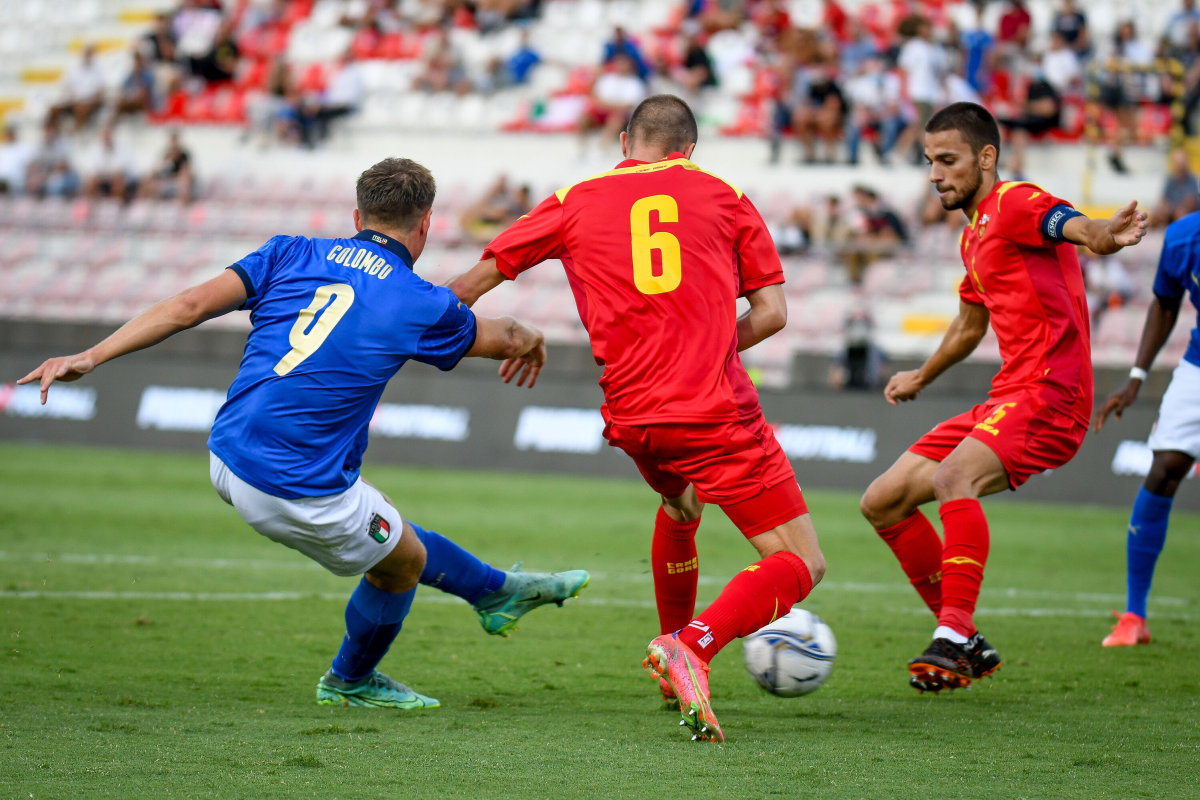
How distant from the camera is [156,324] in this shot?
4.23 meters

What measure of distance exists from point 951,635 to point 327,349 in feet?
7.97

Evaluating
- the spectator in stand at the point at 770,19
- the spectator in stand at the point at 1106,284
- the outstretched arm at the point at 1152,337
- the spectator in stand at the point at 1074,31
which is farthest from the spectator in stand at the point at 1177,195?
the outstretched arm at the point at 1152,337

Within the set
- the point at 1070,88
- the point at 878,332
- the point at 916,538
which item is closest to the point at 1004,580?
the point at 916,538

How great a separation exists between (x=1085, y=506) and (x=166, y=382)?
1037cm

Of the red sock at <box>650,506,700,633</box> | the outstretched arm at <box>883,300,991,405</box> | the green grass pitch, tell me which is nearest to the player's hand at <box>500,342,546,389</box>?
the red sock at <box>650,506,700,633</box>

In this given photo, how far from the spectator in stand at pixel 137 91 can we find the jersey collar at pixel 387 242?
21.1 meters

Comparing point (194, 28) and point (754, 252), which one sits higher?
point (194, 28)

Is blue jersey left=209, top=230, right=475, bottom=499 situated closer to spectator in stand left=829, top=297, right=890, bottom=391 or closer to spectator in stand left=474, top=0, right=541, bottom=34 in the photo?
spectator in stand left=829, top=297, right=890, bottom=391

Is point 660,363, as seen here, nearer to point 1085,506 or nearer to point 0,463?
point 1085,506

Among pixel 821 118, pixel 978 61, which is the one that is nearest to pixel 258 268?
pixel 821 118

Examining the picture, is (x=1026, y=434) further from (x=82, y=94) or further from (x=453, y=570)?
(x=82, y=94)

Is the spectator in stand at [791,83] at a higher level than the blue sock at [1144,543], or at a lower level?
higher

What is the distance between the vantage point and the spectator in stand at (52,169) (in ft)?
72.8

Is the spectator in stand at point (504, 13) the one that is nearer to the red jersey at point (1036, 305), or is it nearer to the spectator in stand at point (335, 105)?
the spectator in stand at point (335, 105)
